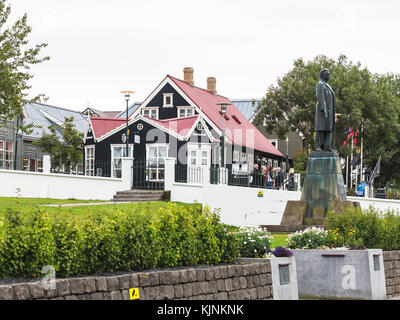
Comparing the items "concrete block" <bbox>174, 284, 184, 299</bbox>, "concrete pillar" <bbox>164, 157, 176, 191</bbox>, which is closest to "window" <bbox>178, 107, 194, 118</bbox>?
"concrete pillar" <bbox>164, 157, 176, 191</bbox>

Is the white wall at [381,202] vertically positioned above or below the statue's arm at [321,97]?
below

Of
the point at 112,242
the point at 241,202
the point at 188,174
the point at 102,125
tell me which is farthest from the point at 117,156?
the point at 112,242

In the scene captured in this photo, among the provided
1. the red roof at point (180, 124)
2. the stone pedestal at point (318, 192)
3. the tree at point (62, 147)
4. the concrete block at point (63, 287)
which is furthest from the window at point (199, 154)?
the concrete block at point (63, 287)

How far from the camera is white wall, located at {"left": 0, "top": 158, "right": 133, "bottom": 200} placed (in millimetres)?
29908

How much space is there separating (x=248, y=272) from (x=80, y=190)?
2137cm

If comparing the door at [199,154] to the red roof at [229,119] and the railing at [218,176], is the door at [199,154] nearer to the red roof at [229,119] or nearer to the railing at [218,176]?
the red roof at [229,119]

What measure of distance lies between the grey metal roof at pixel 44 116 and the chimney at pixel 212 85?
14.2 m

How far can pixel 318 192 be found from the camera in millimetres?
22234

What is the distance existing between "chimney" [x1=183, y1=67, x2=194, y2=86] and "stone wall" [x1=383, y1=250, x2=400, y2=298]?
42.3 meters

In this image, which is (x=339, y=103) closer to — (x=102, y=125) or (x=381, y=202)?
(x=381, y=202)

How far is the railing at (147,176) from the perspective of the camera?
34.2 metres

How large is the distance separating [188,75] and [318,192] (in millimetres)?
36753
